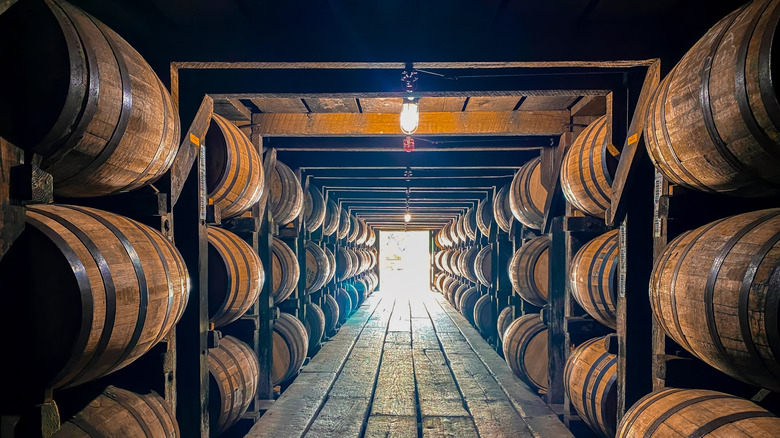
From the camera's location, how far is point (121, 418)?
2451 mm

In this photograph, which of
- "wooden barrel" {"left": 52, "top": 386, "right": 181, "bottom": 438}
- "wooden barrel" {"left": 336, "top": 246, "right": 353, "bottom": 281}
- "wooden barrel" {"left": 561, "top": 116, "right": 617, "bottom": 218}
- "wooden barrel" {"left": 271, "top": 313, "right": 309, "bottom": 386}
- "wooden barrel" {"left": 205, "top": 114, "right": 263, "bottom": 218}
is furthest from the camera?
"wooden barrel" {"left": 336, "top": 246, "right": 353, "bottom": 281}

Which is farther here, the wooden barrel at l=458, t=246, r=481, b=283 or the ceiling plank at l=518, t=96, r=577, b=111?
the wooden barrel at l=458, t=246, r=481, b=283

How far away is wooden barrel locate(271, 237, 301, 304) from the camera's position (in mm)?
5855

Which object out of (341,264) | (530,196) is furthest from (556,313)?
(341,264)

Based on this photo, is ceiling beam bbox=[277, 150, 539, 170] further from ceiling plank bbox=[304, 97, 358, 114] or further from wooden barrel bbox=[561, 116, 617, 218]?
wooden barrel bbox=[561, 116, 617, 218]

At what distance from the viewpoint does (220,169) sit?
4.18 meters

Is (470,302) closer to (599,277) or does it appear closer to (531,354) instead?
(531,354)

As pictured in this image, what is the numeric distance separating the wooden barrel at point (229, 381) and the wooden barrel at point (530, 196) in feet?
11.4

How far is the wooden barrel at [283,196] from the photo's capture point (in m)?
6.09

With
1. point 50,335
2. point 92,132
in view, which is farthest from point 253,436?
point 92,132

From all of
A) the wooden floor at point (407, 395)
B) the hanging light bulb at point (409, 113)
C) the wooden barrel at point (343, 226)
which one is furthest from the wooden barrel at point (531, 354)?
the wooden barrel at point (343, 226)

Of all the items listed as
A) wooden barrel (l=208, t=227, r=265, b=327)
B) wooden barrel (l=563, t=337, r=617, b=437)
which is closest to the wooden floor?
wooden barrel (l=563, t=337, r=617, b=437)

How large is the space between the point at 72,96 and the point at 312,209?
20.8 ft

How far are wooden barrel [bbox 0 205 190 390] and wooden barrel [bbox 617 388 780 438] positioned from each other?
7.88 ft
